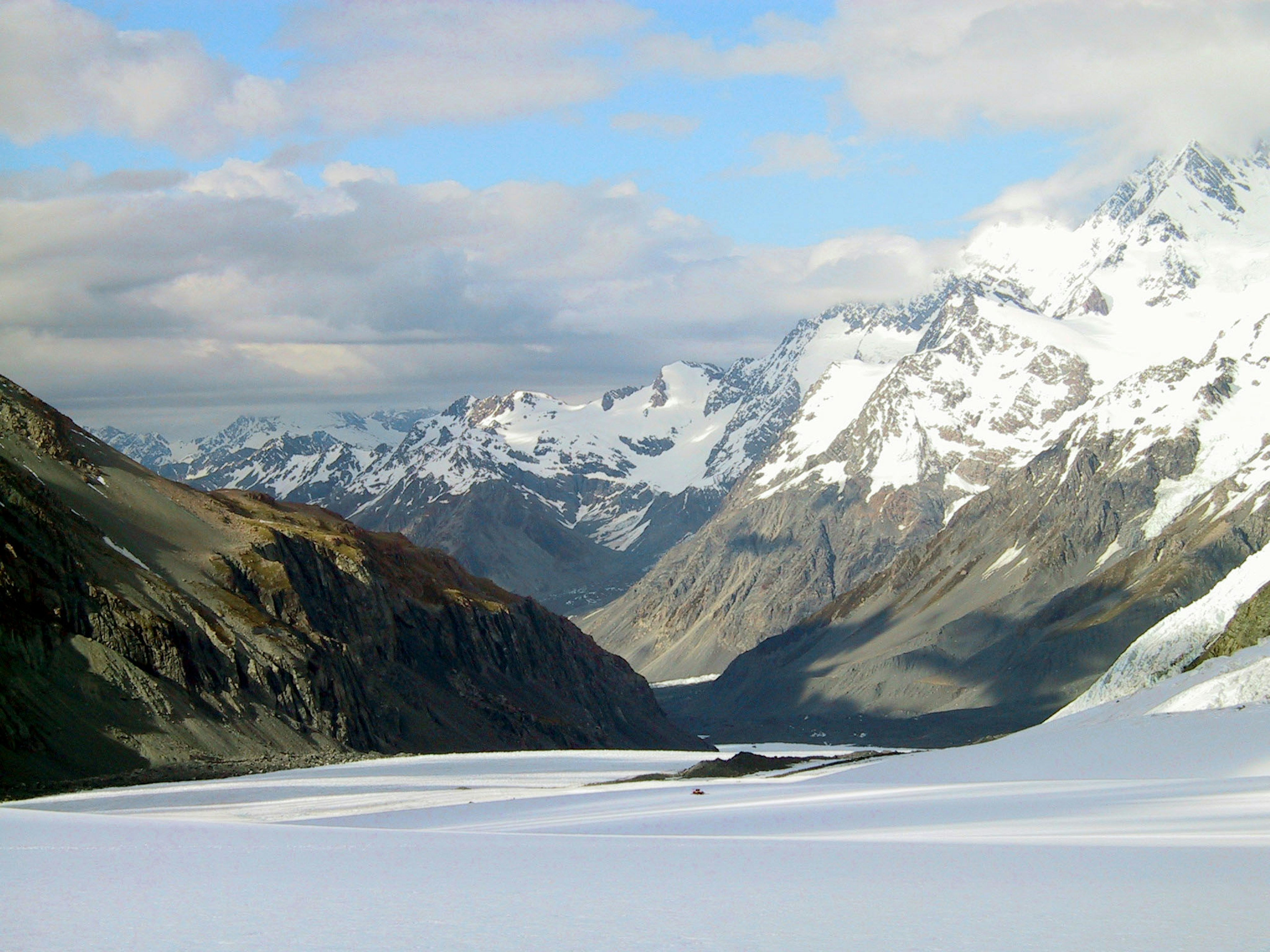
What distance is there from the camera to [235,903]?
53.5 feet

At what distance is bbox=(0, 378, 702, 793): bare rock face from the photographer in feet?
250

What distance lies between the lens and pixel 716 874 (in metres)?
19.1

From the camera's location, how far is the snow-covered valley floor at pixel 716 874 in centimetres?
1430

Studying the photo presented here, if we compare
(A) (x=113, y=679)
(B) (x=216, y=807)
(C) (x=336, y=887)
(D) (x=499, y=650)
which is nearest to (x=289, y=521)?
(D) (x=499, y=650)

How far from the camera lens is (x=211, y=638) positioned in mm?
91625

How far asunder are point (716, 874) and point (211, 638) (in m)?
79.1

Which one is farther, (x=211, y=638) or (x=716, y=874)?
(x=211, y=638)

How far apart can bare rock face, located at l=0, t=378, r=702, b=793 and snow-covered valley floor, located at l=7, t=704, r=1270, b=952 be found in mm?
40599

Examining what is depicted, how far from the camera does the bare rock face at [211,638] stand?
7619 cm

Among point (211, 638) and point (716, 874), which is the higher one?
point (211, 638)

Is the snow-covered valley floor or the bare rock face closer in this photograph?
the snow-covered valley floor

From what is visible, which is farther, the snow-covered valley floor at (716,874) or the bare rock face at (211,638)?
the bare rock face at (211,638)

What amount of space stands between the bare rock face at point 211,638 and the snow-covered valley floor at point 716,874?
40.6m

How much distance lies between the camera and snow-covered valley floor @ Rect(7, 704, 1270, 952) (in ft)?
46.9
